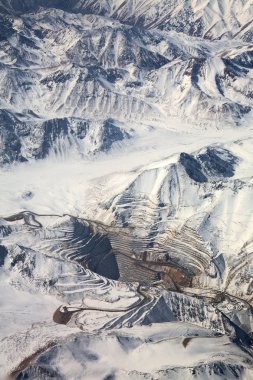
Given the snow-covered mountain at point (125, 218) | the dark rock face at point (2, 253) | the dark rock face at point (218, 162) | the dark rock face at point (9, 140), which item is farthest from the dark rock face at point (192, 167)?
the dark rock face at point (9, 140)

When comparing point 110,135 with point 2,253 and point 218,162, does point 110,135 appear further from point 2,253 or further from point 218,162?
point 2,253

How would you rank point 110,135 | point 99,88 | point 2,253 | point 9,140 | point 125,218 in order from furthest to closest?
point 99,88
point 110,135
point 9,140
point 125,218
point 2,253

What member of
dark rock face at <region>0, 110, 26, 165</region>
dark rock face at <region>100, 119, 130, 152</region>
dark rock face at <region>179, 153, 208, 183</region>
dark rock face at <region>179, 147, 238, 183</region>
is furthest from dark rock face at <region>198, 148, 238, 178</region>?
dark rock face at <region>0, 110, 26, 165</region>

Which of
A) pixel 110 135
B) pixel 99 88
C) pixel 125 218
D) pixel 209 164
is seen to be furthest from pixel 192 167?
pixel 99 88

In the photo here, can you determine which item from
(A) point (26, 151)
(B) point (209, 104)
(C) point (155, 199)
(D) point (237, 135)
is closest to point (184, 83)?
(B) point (209, 104)

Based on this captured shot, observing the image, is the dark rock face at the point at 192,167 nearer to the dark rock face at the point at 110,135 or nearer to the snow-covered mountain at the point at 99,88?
the dark rock face at the point at 110,135

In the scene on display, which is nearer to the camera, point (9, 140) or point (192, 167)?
point (192, 167)
